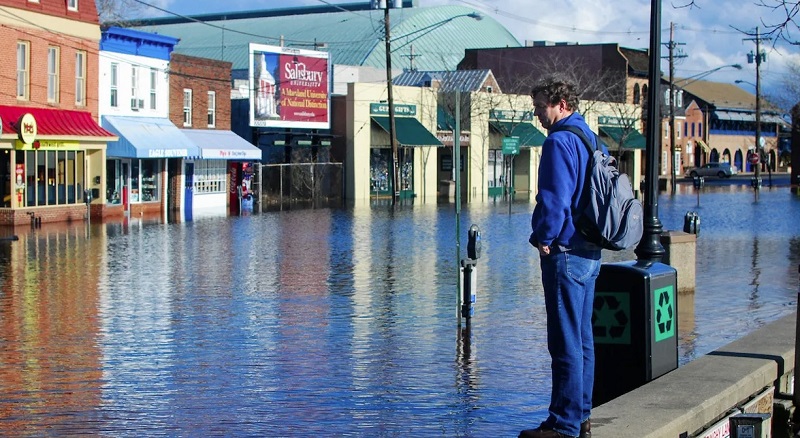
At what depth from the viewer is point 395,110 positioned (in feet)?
188

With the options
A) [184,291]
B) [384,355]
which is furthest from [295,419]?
[184,291]

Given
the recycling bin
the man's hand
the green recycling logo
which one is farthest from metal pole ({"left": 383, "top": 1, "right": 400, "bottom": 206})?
the man's hand

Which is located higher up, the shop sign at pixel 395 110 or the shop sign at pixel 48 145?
the shop sign at pixel 395 110

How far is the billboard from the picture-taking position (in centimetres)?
4975

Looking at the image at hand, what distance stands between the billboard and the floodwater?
23105mm

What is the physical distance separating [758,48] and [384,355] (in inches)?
2684

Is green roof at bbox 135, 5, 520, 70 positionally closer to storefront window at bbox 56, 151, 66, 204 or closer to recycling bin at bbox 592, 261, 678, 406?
storefront window at bbox 56, 151, 66, 204

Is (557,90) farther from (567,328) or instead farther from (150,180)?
(150,180)

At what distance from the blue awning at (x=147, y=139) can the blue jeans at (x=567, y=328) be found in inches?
1333

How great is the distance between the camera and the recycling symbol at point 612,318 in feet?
26.3

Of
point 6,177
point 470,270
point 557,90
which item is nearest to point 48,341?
point 470,270

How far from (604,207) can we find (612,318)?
197 centimetres

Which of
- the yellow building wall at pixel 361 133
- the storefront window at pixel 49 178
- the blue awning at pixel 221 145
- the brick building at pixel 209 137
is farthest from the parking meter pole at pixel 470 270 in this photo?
the yellow building wall at pixel 361 133

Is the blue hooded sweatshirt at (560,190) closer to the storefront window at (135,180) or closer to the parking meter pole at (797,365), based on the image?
the parking meter pole at (797,365)
